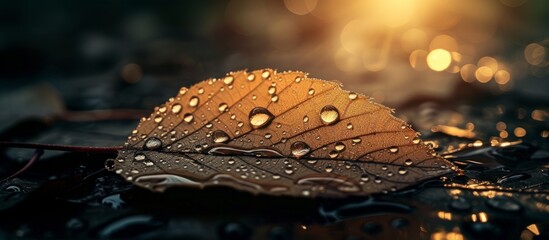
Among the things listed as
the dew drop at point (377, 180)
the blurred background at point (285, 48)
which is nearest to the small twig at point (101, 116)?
the blurred background at point (285, 48)

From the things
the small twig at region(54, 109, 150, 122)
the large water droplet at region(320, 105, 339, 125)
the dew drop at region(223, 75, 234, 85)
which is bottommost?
the large water droplet at region(320, 105, 339, 125)

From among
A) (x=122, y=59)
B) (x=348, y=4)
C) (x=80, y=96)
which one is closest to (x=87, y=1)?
(x=122, y=59)

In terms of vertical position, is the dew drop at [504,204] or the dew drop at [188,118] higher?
the dew drop at [188,118]

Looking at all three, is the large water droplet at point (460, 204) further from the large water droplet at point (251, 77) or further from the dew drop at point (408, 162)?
the large water droplet at point (251, 77)

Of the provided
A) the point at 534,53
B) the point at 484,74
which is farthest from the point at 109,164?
the point at 534,53

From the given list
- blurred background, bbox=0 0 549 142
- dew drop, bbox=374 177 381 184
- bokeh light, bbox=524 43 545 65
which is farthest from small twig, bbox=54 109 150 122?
bokeh light, bbox=524 43 545 65

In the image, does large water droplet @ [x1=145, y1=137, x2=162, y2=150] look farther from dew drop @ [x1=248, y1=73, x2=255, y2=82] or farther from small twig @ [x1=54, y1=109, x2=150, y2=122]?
small twig @ [x1=54, y1=109, x2=150, y2=122]

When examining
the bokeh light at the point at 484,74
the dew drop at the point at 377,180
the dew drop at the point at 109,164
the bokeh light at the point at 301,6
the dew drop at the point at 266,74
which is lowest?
the dew drop at the point at 377,180
